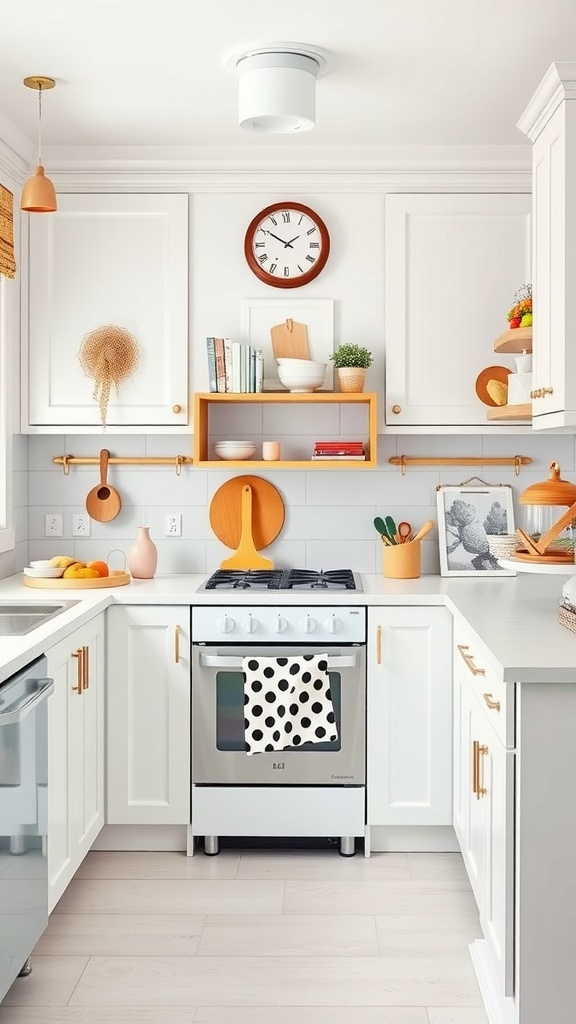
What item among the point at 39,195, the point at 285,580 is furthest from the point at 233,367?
the point at 39,195

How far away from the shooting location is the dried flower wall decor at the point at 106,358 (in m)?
3.78

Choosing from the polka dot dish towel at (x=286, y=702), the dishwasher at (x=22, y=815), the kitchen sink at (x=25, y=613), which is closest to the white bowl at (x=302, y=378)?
the polka dot dish towel at (x=286, y=702)

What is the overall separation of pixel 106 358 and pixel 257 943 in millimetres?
2098

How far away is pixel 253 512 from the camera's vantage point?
4.01 meters

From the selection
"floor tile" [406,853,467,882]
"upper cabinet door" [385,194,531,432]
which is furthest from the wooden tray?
"floor tile" [406,853,467,882]

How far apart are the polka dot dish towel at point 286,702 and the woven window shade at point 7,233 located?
161 centimetres

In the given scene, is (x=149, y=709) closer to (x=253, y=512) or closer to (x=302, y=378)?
(x=253, y=512)

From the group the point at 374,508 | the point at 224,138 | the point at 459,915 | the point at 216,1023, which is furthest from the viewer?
the point at 374,508

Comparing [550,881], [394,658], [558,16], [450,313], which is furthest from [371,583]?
[558,16]

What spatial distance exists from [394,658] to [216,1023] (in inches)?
53.6

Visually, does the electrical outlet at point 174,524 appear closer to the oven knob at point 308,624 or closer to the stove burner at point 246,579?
the stove burner at point 246,579

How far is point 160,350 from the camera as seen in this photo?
3.83 m

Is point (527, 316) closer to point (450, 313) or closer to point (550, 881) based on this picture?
point (450, 313)

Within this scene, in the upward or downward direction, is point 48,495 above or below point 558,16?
below
